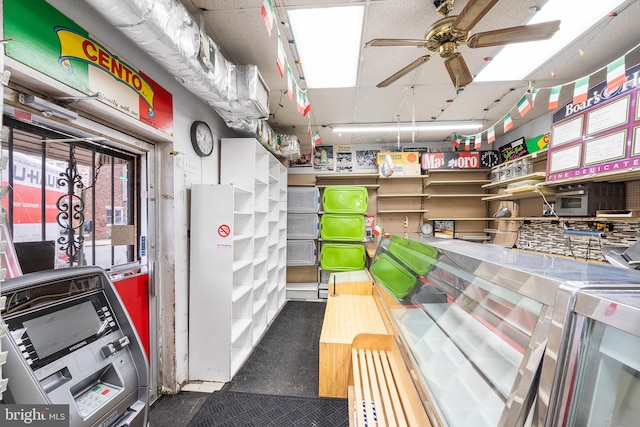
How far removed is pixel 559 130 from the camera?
2.93m

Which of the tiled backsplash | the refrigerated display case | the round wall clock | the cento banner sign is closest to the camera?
the refrigerated display case

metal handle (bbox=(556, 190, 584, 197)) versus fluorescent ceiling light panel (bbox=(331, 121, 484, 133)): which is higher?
fluorescent ceiling light panel (bbox=(331, 121, 484, 133))

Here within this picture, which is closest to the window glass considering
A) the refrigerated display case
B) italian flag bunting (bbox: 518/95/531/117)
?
the refrigerated display case

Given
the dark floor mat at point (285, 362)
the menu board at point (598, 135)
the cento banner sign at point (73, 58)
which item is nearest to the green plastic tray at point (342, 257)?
the dark floor mat at point (285, 362)

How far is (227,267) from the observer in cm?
244

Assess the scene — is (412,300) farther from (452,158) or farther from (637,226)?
(452,158)

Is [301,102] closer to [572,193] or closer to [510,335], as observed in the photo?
[510,335]

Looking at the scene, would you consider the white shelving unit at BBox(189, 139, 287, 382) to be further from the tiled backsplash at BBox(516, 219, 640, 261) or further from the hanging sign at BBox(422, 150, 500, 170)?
the tiled backsplash at BBox(516, 219, 640, 261)

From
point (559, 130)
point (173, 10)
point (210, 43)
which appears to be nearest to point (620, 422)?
point (173, 10)

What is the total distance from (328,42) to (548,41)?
1.99m

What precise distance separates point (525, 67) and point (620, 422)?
3.27 m

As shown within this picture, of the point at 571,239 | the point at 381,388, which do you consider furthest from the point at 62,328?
the point at 571,239

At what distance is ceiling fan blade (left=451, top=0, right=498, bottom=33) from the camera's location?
144cm

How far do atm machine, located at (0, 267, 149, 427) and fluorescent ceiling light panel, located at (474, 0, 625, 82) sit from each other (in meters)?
3.52
